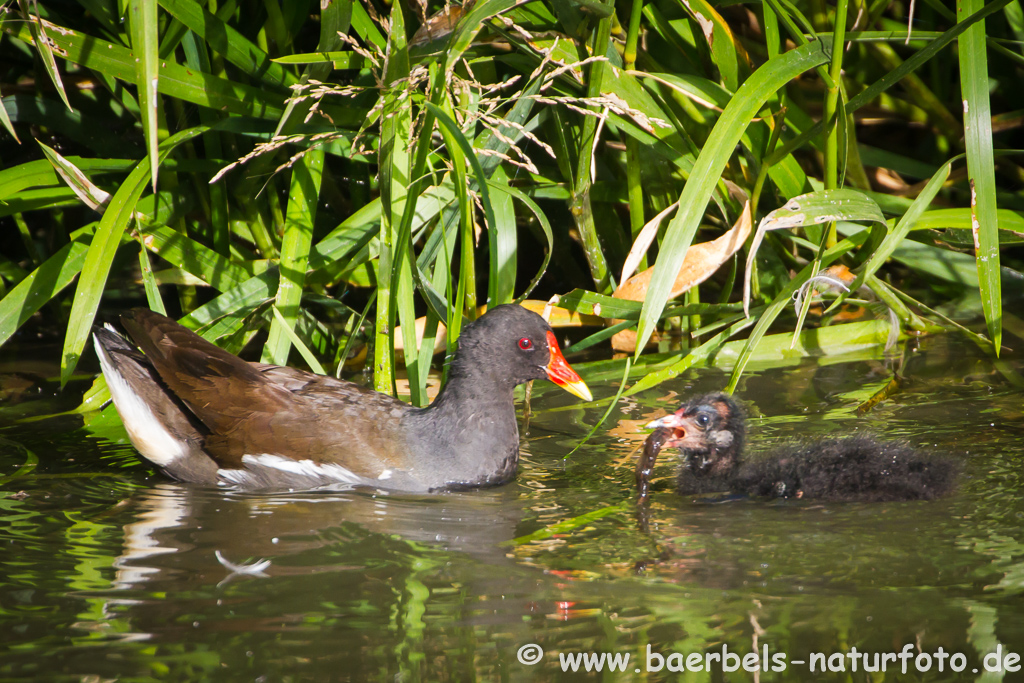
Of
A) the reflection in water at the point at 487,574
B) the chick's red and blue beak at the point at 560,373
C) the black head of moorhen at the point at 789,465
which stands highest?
the chick's red and blue beak at the point at 560,373

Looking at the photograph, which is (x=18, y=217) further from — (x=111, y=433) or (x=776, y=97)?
(x=776, y=97)

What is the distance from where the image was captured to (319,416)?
338 centimetres

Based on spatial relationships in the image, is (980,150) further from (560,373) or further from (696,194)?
(560,373)

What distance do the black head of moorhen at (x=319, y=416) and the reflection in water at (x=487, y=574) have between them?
0.11 metres

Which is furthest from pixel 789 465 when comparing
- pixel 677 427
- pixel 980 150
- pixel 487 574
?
pixel 980 150

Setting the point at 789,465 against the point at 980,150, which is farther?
the point at 980,150

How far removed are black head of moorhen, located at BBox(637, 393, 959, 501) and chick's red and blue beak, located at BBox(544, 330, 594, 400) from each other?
1.23 feet

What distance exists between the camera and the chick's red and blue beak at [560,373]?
3602mm

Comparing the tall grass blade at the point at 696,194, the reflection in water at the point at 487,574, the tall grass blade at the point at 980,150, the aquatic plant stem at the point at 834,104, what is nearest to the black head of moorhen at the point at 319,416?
the reflection in water at the point at 487,574

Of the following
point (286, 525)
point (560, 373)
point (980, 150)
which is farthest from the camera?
point (560, 373)

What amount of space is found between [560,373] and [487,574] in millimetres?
1218

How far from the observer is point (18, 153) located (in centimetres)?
509

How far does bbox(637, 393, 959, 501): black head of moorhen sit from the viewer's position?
2961mm

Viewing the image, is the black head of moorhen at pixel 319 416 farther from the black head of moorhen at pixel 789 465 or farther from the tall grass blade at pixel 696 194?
the tall grass blade at pixel 696 194
